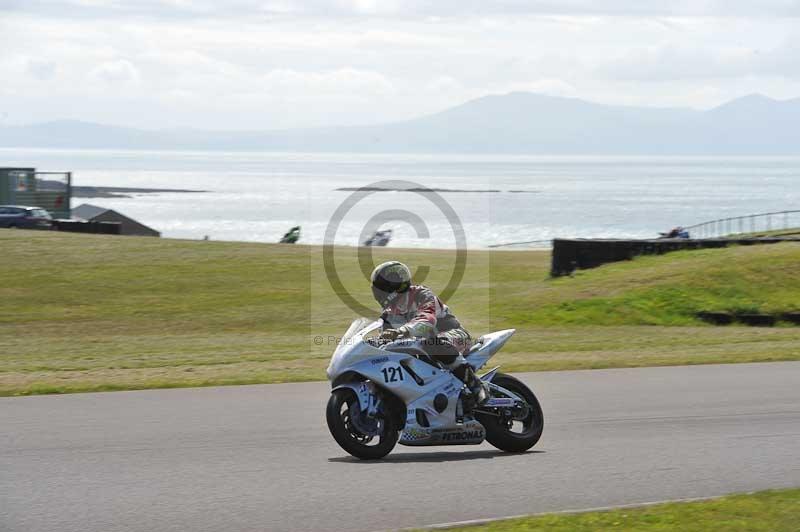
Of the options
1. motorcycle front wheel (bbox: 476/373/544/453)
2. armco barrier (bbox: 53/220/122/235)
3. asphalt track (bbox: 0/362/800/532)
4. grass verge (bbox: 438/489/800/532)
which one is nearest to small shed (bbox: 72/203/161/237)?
armco barrier (bbox: 53/220/122/235)

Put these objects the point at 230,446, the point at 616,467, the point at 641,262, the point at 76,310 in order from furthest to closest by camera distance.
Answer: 1. the point at 641,262
2. the point at 76,310
3. the point at 230,446
4. the point at 616,467

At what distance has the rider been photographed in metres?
9.39

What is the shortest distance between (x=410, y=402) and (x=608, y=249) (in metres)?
21.3

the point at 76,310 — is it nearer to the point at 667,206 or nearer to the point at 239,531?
the point at 239,531

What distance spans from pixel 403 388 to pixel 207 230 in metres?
123

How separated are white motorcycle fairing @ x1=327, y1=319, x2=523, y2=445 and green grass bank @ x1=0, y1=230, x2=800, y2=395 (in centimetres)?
586

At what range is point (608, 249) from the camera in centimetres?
3000

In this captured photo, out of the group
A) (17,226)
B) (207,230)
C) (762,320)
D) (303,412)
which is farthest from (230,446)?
(207,230)

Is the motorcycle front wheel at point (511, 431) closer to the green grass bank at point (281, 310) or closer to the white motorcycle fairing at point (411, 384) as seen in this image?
the white motorcycle fairing at point (411, 384)

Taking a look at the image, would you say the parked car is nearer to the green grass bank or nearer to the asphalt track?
the green grass bank

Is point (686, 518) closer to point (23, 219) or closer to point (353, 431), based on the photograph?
point (353, 431)

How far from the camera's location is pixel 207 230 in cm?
13050

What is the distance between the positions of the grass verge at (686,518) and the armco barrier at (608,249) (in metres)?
22.5

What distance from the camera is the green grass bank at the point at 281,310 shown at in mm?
17391
